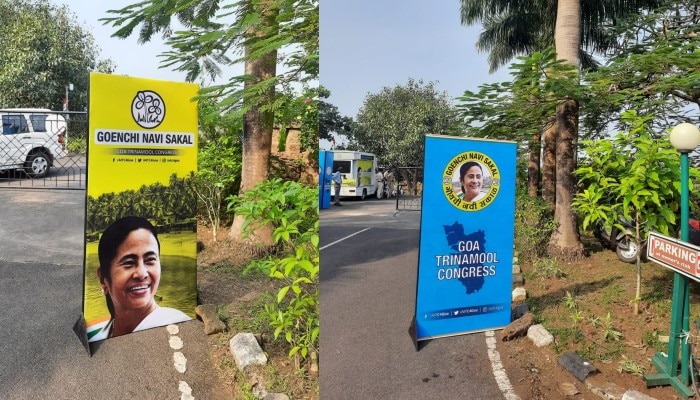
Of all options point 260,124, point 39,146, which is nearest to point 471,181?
point 260,124

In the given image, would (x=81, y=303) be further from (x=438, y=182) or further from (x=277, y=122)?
(x=438, y=182)

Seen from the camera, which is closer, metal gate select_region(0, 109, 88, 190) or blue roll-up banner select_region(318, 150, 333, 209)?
blue roll-up banner select_region(318, 150, 333, 209)

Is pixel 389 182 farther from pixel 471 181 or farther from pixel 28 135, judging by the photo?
pixel 28 135

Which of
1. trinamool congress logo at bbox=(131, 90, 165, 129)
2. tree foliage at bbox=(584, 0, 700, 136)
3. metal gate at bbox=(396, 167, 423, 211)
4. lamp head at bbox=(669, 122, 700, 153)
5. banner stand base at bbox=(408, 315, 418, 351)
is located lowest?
banner stand base at bbox=(408, 315, 418, 351)

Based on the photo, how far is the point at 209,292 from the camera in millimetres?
2580

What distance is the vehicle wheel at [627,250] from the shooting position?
2457mm

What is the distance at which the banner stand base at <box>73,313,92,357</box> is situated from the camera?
2.27 m

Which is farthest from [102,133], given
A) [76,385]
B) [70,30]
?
[76,385]

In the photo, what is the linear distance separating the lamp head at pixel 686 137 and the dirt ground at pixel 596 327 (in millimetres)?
639

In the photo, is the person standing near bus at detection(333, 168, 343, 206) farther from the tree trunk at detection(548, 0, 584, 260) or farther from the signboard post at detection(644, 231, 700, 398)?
the signboard post at detection(644, 231, 700, 398)

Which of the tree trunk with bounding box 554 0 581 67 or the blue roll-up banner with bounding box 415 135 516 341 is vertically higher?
the tree trunk with bounding box 554 0 581 67

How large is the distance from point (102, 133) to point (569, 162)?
2.03 m

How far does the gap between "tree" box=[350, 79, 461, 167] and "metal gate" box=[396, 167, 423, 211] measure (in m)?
0.03

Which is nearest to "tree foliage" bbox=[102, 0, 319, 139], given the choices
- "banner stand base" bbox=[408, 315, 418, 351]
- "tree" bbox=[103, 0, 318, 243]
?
"tree" bbox=[103, 0, 318, 243]
